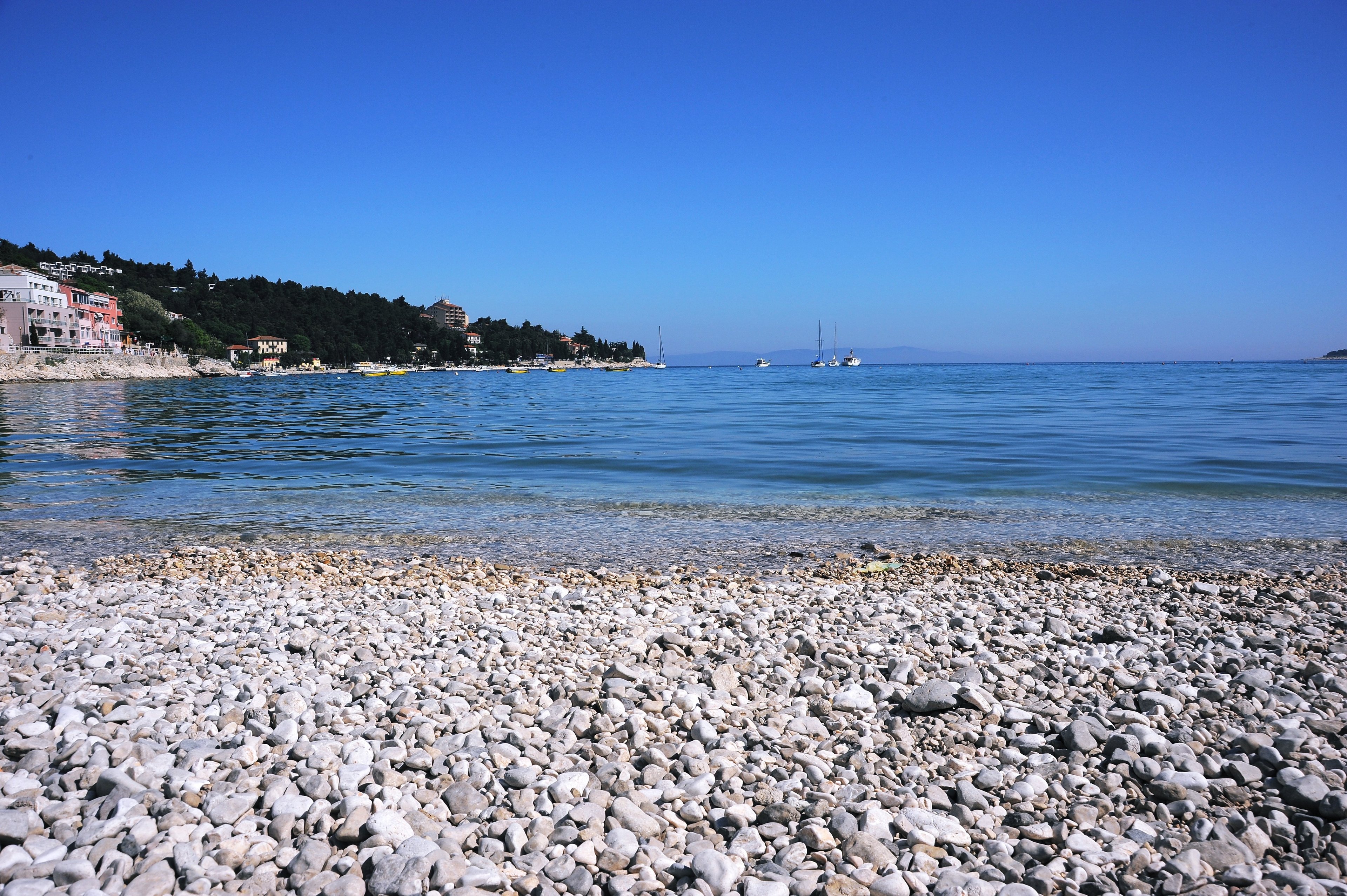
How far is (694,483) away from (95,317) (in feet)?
436

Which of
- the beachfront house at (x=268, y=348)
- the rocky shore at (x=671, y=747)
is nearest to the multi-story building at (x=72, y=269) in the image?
the beachfront house at (x=268, y=348)

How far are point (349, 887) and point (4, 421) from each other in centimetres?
4151

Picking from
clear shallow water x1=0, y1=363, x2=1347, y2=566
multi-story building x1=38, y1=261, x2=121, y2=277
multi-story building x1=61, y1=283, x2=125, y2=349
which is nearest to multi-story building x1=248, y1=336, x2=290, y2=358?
multi-story building x1=38, y1=261, x2=121, y2=277

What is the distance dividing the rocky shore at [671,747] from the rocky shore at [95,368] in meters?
98.0

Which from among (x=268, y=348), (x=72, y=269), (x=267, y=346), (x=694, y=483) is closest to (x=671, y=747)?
(x=694, y=483)

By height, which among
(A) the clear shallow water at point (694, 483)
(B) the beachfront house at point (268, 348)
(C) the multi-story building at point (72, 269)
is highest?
(C) the multi-story building at point (72, 269)

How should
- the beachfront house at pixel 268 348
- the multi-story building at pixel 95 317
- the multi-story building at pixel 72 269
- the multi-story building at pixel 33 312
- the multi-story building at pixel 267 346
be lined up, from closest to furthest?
the multi-story building at pixel 33 312, the multi-story building at pixel 95 317, the multi-story building at pixel 72 269, the beachfront house at pixel 268 348, the multi-story building at pixel 267 346

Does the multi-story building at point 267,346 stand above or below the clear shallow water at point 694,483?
above

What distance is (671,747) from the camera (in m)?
4.54

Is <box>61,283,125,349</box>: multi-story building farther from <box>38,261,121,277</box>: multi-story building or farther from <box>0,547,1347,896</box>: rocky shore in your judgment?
<box>0,547,1347,896</box>: rocky shore

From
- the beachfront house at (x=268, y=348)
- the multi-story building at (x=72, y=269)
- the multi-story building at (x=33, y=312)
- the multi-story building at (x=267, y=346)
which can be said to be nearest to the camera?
the multi-story building at (x=33, y=312)

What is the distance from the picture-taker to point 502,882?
11.1 feet

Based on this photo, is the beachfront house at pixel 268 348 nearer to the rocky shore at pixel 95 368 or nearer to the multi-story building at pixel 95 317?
the multi-story building at pixel 95 317

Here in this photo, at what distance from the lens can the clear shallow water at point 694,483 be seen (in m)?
11.6
